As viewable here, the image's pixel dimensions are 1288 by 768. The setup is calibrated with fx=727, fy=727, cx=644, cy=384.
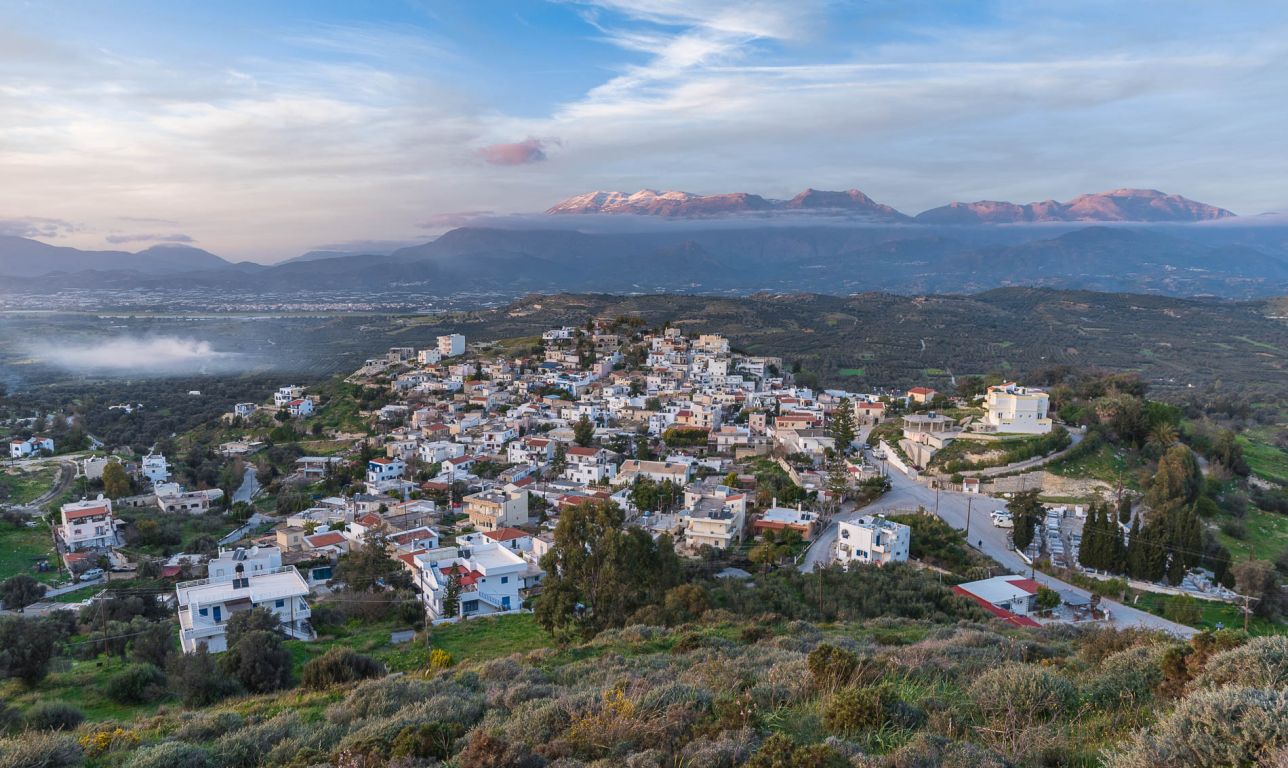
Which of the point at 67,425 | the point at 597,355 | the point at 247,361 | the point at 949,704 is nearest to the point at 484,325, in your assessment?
the point at 247,361

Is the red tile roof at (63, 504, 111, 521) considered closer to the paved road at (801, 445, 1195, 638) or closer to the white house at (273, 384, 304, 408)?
the white house at (273, 384, 304, 408)

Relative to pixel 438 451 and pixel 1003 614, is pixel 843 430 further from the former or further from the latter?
pixel 438 451

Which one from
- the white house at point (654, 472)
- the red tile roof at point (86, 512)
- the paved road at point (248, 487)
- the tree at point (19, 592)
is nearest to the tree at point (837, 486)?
the white house at point (654, 472)

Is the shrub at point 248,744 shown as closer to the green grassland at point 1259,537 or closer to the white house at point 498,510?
the white house at point 498,510

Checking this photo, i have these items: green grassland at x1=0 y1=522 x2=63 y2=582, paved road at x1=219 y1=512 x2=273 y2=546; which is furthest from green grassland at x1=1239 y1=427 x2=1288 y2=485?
green grassland at x1=0 y1=522 x2=63 y2=582

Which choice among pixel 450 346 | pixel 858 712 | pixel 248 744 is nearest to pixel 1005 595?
pixel 858 712

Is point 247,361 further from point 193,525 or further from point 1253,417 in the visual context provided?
Result: point 1253,417

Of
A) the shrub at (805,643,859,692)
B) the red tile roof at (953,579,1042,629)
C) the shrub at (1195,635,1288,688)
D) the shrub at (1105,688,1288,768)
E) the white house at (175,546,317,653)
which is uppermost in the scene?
Answer: the shrub at (1105,688,1288,768)
